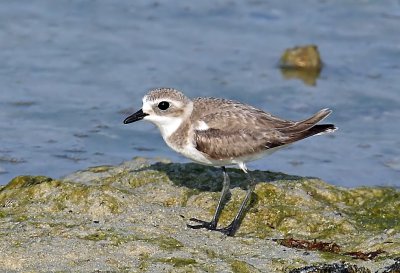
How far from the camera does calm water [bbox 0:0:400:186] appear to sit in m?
9.62

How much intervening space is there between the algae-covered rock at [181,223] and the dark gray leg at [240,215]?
49 mm

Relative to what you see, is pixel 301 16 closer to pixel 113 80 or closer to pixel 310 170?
pixel 113 80

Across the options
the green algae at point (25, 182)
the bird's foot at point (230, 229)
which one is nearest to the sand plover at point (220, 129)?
the bird's foot at point (230, 229)

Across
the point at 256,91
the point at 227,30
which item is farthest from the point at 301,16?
the point at 256,91

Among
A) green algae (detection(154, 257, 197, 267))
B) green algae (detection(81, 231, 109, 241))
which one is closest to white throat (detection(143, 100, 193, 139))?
green algae (detection(81, 231, 109, 241))

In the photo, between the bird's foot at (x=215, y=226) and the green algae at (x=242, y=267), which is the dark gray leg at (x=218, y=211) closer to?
the bird's foot at (x=215, y=226)

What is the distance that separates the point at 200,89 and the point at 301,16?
9.73 ft

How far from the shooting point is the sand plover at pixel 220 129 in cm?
691

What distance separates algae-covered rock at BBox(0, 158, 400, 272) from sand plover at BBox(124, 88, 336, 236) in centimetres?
29

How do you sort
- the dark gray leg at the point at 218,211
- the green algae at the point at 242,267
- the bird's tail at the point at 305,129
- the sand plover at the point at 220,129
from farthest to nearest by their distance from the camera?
the bird's tail at the point at 305,129
the sand plover at the point at 220,129
the dark gray leg at the point at 218,211
the green algae at the point at 242,267

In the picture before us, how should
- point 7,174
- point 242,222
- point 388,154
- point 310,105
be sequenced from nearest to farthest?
point 242,222, point 7,174, point 388,154, point 310,105

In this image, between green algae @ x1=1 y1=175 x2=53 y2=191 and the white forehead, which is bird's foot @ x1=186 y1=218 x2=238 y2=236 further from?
green algae @ x1=1 y1=175 x2=53 y2=191

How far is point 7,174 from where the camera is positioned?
8.93 meters

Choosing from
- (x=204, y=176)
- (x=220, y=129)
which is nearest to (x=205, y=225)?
(x=220, y=129)
